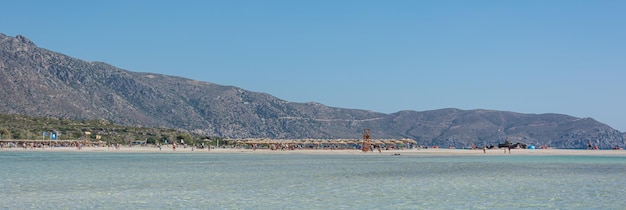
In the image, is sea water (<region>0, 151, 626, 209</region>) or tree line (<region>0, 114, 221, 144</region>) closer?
sea water (<region>0, 151, 626, 209</region>)

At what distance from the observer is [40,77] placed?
17925cm

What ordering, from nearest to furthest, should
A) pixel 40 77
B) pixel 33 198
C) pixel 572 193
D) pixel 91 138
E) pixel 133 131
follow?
pixel 33 198 < pixel 572 193 < pixel 91 138 < pixel 133 131 < pixel 40 77

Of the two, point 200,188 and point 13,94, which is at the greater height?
point 13,94

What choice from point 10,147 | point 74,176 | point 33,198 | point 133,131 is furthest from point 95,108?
point 33,198

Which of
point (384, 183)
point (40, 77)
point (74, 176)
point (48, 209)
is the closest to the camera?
point (48, 209)

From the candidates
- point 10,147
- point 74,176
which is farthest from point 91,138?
point 74,176

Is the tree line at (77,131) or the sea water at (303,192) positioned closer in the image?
the sea water at (303,192)

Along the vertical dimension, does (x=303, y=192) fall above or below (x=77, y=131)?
below

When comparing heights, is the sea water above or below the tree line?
below

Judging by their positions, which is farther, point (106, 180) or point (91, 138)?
point (91, 138)

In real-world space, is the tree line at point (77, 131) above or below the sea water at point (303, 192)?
above

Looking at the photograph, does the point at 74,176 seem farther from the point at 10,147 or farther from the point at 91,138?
the point at 91,138

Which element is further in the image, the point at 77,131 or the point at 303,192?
the point at 77,131

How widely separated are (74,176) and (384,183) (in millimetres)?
17431
